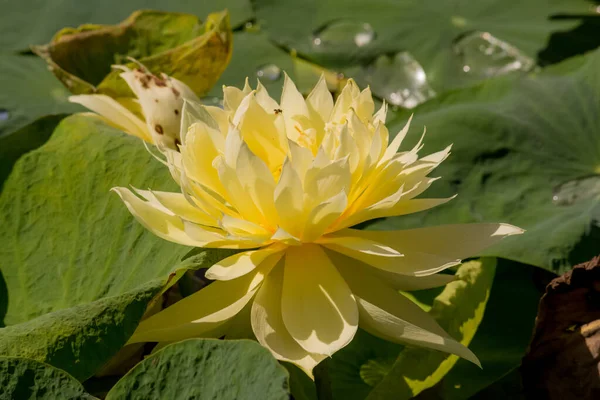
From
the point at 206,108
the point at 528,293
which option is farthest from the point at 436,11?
the point at 206,108

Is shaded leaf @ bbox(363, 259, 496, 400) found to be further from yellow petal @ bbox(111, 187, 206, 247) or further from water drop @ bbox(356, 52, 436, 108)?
water drop @ bbox(356, 52, 436, 108)

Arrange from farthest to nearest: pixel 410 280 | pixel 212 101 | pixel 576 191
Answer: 1. pixel 212 101
2. pixel 576 191
3. pixel 410 280

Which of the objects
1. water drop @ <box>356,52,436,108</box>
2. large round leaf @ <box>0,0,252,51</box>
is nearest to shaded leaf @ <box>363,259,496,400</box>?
water drop @ <box>356,52,436,108</box>

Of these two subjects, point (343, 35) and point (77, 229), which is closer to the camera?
point (77, 229)

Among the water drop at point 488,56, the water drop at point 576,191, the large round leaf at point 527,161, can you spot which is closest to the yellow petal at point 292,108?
the large round leaf at point 527,161

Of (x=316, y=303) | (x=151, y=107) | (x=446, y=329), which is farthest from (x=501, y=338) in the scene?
(x=151, y=107)

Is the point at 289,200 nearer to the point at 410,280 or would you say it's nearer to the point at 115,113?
the point at 410,280

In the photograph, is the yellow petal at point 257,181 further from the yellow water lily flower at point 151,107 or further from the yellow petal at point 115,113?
the yellow petal at point 115,113
